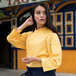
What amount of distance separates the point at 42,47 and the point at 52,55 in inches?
5.1

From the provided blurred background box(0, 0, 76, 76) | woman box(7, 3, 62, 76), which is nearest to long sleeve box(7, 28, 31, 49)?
woman box(7, 3, 62, 76)

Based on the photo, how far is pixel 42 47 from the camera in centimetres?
153

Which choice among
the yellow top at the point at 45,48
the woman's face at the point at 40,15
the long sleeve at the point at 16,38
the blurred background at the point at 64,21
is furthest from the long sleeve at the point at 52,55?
the blurred background at the point at 64,21

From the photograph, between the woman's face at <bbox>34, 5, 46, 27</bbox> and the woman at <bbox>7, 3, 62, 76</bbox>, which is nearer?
the woman at <bbox>7, 3, 62, 76</bbox>

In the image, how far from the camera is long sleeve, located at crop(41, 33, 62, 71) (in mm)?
1433

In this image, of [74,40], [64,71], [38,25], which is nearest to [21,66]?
[64,71]

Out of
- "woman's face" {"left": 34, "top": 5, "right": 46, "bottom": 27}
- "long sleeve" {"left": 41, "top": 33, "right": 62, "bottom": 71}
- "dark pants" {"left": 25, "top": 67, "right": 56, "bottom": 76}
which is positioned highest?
"woman's face" {"left": 34, "top": 5, "right": 46, "bottom": 27}

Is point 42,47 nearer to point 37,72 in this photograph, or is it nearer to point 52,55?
point 52,55

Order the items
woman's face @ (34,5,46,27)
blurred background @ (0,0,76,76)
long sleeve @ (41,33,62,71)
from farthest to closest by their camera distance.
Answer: blurred background @ (0,0,76,76) < woman's face @ (34,5,46,27) < long sleeve @ (41,33,62,71)

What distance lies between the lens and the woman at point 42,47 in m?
1.45

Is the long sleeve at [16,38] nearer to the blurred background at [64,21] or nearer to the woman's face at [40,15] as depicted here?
the woman's face at [40,15]

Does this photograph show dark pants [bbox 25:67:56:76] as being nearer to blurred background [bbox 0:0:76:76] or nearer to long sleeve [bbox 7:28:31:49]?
long sleeve [bbox 7:28:31:49]

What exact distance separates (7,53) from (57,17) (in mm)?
4738

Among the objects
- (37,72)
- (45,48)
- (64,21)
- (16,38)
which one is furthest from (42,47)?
(64,21)
